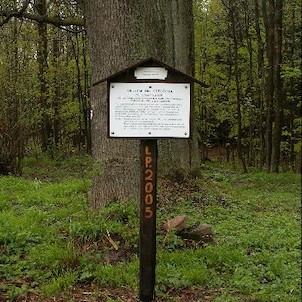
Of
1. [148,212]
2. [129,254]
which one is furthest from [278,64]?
[148,212]

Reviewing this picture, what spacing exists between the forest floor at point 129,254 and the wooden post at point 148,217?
8.0 inches

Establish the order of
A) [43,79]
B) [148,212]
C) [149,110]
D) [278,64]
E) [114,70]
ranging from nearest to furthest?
[149,110]
[148,212]
[114,70]
[278,64]
[43,79]

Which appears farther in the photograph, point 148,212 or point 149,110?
point 148,212

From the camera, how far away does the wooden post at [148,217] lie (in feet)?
14.7

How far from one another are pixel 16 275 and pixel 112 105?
6.56 feet

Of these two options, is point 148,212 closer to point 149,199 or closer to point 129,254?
point 149,199

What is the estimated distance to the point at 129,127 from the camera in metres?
4.43

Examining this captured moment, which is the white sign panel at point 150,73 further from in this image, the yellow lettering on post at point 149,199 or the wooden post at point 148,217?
the yellow lettering on post at point 149,199

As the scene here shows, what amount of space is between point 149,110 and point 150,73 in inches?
13.7

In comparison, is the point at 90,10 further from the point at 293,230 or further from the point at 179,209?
the point at 293,230

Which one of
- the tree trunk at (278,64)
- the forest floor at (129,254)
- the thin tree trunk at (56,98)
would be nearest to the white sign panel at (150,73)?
the forest floor at (129,254)

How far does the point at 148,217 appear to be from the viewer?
4.53 m

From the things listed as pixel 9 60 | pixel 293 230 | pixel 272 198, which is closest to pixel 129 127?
pixel 293 230

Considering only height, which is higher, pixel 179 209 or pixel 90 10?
pixel 90 10
